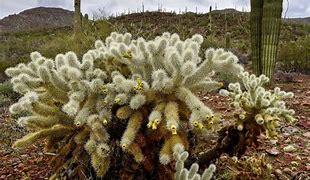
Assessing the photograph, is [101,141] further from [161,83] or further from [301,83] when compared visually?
[301,83]

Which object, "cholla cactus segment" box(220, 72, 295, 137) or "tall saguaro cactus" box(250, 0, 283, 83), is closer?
"cholla cactus segment" box(220, 72, 295, 137)

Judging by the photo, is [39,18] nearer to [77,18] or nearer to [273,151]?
[77,18]

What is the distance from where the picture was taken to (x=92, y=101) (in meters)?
3.08

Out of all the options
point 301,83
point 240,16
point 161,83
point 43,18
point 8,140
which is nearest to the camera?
point 161,83

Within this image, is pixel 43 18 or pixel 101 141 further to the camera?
pixel 43 18

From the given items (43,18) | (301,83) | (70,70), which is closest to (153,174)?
(70,70)

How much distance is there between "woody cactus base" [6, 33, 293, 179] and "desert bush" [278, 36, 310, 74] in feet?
25.1

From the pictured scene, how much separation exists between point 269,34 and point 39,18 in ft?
163

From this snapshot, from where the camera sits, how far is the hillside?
49.1 meters

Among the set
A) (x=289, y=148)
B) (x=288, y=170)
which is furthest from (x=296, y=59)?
(x=288, y=170)

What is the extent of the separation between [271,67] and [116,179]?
462cm

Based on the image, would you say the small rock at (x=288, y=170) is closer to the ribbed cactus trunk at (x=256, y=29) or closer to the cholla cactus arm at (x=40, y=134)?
the cholla cactus arm at (x=40, y=134)

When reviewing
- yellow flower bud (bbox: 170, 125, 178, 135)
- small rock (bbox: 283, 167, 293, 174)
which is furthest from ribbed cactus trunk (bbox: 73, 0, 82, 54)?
yellow flower bud (bbox: 170, 125, 178, 135)

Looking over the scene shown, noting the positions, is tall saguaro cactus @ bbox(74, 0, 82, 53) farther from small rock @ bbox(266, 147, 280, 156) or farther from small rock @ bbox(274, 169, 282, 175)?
small rock @ bbox(274, 169, 282, 175)
